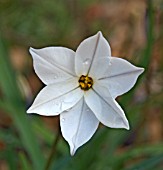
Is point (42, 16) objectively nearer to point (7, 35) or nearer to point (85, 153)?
point (7, 35)

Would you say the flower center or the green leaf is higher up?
the flower center

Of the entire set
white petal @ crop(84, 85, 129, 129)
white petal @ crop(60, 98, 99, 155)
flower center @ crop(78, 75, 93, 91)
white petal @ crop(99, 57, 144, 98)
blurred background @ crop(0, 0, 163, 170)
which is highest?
white petal @ crop(99, 57, 144, 98)

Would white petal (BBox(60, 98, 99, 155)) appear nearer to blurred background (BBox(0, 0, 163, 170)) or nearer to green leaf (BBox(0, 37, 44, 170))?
blurred background (BBox(0, 0, 163, 170))

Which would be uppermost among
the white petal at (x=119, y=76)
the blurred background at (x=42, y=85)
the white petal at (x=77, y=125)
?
the white petal at (x=119, y=76)

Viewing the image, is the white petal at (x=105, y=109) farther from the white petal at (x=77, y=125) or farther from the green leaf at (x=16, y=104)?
the green leaf at (x=16, y=104)

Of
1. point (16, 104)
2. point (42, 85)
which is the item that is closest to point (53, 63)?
point (16, 104)

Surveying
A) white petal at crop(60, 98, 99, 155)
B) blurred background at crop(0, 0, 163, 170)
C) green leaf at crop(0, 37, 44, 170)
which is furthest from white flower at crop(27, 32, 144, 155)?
green leaf at crop(0, 37, 44, 170)

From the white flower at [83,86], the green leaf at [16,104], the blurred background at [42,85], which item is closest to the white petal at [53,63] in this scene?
the white flower at [83,86]

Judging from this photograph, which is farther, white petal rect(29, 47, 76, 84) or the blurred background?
the blurred background
